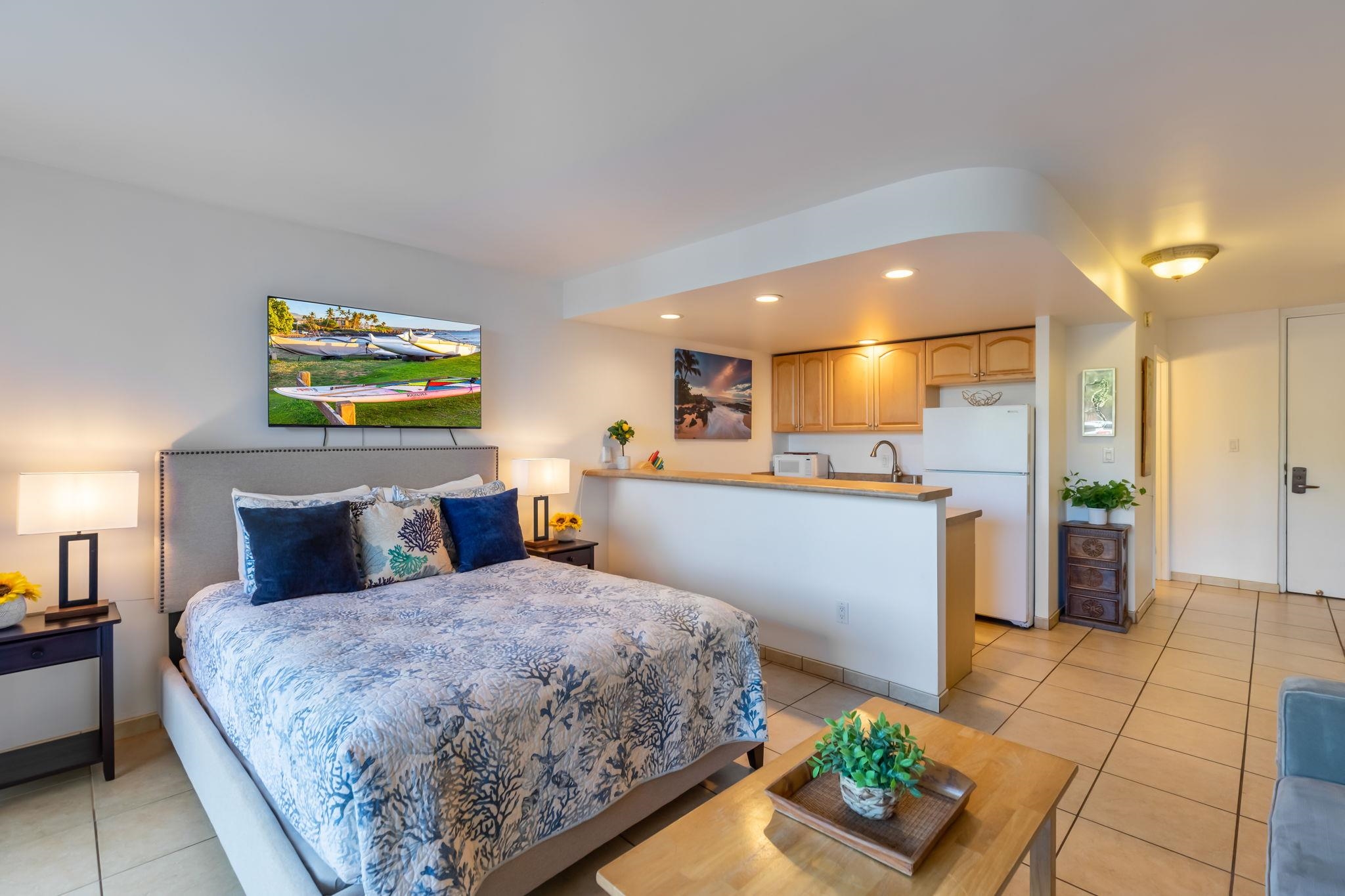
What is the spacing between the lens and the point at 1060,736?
2701mm

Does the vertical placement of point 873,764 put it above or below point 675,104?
below

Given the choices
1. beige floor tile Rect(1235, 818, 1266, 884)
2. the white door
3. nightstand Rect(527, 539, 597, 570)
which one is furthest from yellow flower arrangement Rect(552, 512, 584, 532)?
the white door

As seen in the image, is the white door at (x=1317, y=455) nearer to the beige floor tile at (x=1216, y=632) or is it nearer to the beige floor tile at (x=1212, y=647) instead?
the beige floor tile at (x=1216, y=632)

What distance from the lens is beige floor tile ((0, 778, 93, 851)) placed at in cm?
209

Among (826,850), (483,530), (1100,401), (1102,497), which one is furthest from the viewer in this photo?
(1100,401)

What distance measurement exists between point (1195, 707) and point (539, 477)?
3.68 meters

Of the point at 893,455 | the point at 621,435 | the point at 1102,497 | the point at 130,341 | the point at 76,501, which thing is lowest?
the point at 1102,497

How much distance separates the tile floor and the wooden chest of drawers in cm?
29

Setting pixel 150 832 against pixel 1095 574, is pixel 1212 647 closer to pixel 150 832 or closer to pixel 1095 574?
pixel 1095 574

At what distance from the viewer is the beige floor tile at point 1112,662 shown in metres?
3.44

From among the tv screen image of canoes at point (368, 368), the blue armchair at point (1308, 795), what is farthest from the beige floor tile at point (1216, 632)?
the tv screen image of canoes at point (368, 368)

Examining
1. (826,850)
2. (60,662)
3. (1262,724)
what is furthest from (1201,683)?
(60,662)

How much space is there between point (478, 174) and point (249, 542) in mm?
1842

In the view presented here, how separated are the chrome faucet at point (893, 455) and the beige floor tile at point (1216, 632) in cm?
215
